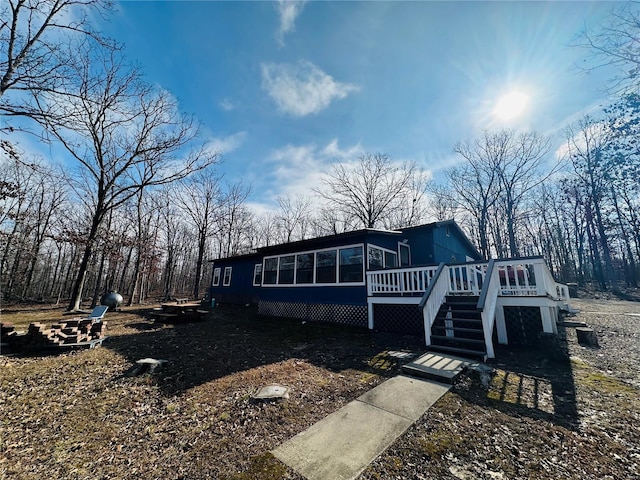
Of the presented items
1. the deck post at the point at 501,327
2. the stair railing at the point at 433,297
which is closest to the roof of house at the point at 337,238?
the stair railing at the point at 433,297

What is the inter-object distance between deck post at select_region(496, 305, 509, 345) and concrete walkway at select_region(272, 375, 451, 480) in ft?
12.2

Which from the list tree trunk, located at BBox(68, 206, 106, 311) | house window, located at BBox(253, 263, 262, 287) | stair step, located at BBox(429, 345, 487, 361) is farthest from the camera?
house window, located at BBox(253, 263, 262, 287)

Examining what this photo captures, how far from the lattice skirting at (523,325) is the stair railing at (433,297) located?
177 centimetres

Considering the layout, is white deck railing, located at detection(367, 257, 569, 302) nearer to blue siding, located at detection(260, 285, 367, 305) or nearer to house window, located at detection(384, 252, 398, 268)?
blue siding, located at detection(260, 285, 367, 305)

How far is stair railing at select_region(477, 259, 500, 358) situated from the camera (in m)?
5.56

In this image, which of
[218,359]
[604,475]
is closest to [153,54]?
[218,359]

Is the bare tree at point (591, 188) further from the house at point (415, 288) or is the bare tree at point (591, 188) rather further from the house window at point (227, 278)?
the house window at point (227, 278)

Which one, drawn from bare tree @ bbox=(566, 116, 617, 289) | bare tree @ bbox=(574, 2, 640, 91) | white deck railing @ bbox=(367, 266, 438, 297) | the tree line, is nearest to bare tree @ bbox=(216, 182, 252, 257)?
the tree line

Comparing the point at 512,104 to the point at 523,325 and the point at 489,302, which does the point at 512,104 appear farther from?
the point at 489,302

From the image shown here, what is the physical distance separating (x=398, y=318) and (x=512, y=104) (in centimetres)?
1053

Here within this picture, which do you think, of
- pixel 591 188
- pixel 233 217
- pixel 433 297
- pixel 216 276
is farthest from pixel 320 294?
pixel 591 188

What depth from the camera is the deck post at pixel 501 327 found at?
6754 mm

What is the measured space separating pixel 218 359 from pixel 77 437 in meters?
2.98

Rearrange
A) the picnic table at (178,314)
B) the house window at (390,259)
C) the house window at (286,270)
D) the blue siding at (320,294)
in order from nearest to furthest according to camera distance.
A: the blue siding at (320,294) < the picnic table at (178,314) < the house window at (390,259) < the house window at (286,270)
